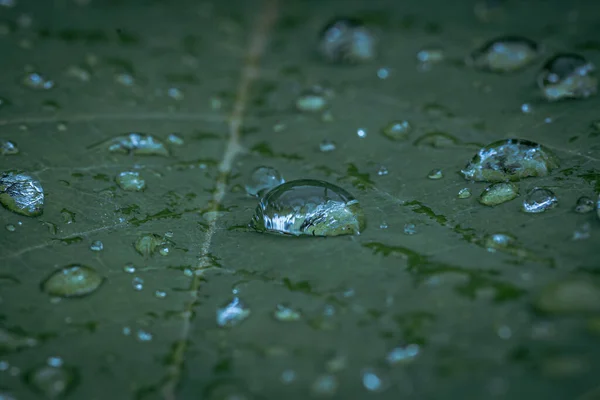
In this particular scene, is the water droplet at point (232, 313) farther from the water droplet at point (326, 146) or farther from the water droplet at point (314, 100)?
the water droplet at point (314, 100)

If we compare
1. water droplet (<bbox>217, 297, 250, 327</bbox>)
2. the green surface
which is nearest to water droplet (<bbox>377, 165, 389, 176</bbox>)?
the green surface

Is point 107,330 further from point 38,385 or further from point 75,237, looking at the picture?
point 75,237

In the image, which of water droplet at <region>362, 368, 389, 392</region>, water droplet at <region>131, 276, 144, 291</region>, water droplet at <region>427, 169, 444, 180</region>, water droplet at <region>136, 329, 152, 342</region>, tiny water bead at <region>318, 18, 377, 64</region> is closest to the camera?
water droplet at <region>362, 368, 389, 392</region>

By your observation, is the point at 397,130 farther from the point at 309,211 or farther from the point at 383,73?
the point at 309,211

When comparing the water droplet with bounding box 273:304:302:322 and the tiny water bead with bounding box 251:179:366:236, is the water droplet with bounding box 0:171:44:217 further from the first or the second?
the water droplet with bounding box 273:304:302:322

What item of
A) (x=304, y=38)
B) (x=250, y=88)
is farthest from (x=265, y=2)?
(x=250, y=88)
